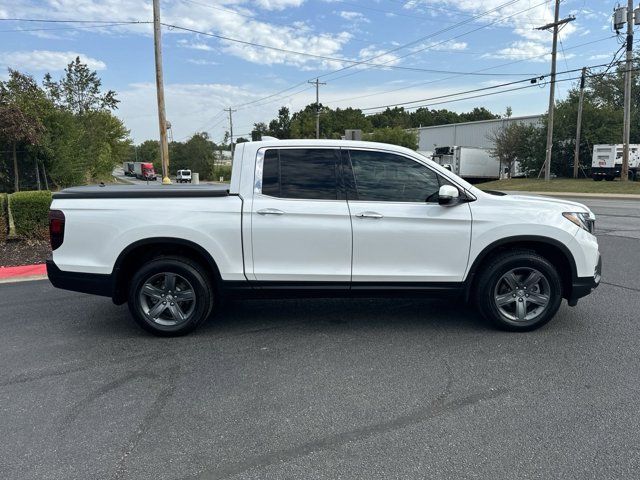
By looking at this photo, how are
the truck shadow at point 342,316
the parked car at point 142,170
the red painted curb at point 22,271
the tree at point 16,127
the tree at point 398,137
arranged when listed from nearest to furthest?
the truck shadow at point 342,316
the red painted curb at point 22,271
the tree at point 16,127
the tree at point 398,137
the parked car at point 142,170

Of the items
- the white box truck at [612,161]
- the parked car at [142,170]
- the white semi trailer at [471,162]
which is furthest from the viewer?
the parked car at [142,170]

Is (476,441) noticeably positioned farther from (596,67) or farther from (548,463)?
(596,67)

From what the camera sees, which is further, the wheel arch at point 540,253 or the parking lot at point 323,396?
the wheel arch at point 540,253

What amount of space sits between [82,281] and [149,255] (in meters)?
0.65

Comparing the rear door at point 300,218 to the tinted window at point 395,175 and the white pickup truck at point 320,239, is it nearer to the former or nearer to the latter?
the white pickup truck at point 320,239

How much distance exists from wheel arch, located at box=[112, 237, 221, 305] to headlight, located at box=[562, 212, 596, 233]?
11.1ft

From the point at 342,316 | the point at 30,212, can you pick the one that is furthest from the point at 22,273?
the point at 342,316

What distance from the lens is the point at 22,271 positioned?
760 centimetres

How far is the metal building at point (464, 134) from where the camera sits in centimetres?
5503

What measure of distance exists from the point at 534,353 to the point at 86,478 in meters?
3.53

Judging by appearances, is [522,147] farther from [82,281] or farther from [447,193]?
[82,281]

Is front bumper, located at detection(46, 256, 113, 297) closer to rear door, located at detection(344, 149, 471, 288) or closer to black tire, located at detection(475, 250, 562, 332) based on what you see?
rear door, located at detection(344, 149, 471, 288)

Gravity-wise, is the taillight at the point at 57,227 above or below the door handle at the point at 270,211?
below

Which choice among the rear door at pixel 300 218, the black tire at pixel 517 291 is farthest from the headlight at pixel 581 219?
the rear door at pixel 300 218
